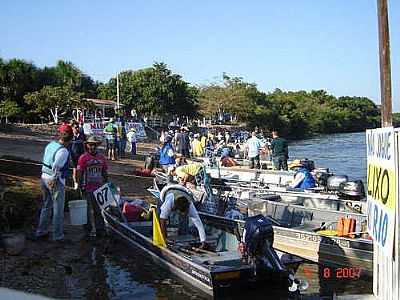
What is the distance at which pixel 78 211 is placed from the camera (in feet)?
37.2

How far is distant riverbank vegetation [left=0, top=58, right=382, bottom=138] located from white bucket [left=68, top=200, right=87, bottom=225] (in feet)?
116

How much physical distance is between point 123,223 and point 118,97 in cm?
5362

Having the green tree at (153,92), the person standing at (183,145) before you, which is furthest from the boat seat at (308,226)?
the green tree at (153,92)

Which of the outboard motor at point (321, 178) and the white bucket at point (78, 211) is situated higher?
the outboard motor at point (321, 178)

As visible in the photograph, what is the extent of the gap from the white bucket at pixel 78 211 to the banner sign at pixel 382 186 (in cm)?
722

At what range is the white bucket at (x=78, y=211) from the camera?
11.3 m

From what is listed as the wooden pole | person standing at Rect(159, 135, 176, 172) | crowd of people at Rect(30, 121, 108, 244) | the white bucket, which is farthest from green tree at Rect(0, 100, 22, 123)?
the wooden pole

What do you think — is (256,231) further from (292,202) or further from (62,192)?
(292,202)

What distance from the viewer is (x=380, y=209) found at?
4.95 m

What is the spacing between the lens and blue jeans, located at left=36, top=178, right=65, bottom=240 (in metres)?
9.94

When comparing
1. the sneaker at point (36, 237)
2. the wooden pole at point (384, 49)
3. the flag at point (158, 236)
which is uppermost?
the wooden pole at point (384, 49)

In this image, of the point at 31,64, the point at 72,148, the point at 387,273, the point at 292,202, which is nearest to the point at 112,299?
the point at 387,273

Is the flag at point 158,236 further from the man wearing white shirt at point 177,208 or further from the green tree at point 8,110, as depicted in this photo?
the green tree at point 8,110

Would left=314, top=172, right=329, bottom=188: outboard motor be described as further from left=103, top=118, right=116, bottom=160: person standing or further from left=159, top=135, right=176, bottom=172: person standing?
left=103, top=118, right=116, bottom=160: person standing
